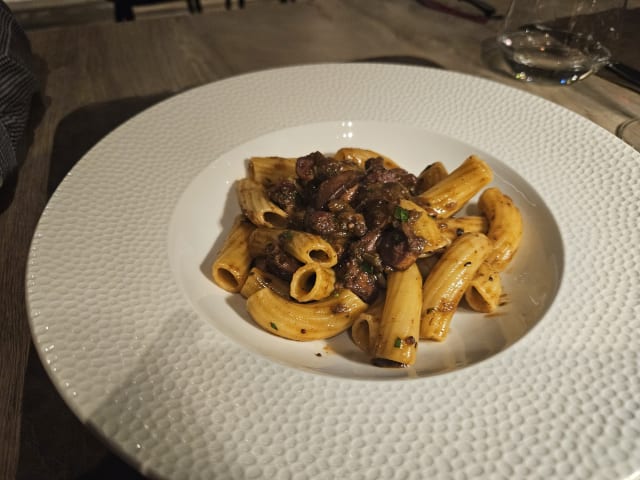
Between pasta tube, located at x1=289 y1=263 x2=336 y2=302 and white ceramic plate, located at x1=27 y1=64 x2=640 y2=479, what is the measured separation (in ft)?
0.43

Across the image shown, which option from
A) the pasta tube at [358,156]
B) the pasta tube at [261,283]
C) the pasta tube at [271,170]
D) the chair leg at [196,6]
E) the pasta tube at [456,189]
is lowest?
the chair leg at [196,6]

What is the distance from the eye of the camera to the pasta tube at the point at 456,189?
159cm

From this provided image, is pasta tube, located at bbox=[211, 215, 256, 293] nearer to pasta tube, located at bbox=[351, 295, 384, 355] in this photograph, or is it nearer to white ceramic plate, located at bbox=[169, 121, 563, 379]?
white ceramic plate, located at bbox=[169, 121, 563, 379]

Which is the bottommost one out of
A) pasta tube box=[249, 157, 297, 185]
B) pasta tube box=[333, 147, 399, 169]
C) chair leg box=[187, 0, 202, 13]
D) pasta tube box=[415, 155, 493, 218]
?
chair leg box=[187, 0, 202, 13]

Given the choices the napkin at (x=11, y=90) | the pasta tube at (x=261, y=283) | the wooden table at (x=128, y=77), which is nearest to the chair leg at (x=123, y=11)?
the wooden table at (x=128, y=77)

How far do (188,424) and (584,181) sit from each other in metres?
1.31

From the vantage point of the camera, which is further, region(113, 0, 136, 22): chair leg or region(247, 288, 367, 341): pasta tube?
region(113, 0, 136, 22): chair leg

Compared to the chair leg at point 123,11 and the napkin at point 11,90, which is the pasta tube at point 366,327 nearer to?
the napkin at point 11,90

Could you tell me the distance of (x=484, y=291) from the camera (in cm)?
141

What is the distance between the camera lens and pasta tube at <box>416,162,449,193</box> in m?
1.71

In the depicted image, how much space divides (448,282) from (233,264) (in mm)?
574

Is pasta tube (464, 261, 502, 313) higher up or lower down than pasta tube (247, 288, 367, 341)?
higher up

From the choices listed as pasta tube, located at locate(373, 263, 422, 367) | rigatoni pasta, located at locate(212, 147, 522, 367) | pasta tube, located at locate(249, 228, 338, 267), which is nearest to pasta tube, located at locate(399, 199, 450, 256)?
rigatoni pasta, located at locate(212, 147, 522, 367)

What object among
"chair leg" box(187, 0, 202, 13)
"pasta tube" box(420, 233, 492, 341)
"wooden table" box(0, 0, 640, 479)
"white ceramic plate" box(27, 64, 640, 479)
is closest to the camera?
"white ceramic plate" box(27, 64, 640, 479)
